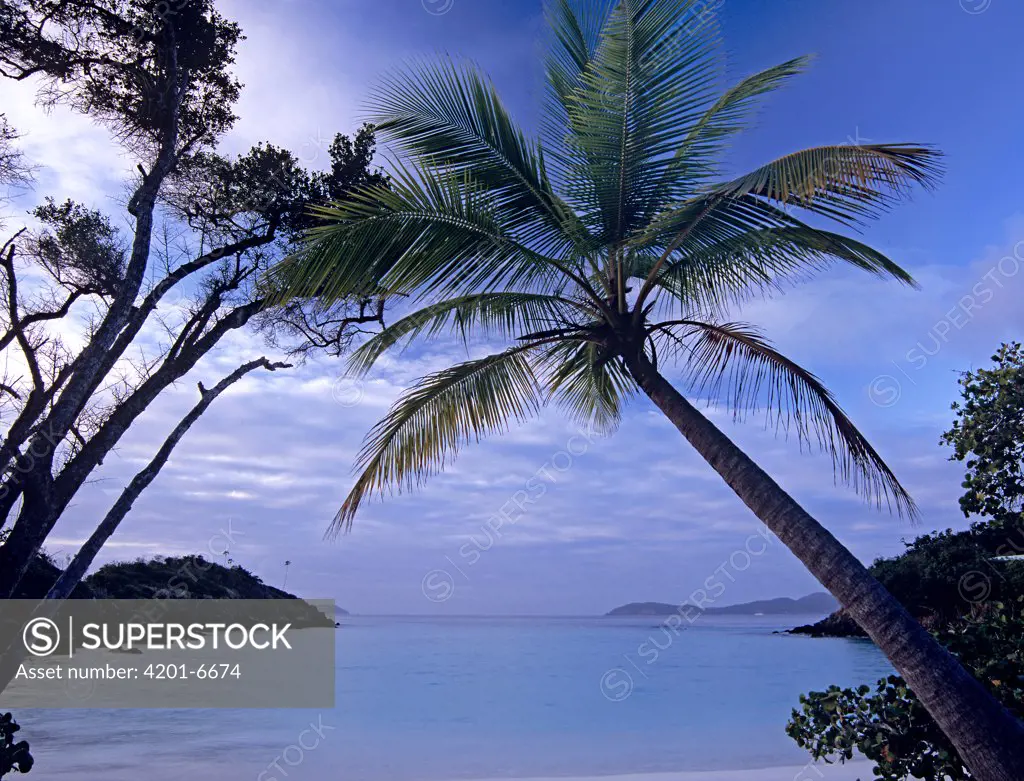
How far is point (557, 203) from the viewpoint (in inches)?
215

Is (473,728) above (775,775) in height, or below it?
above

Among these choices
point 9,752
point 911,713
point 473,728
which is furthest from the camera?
point 473,728

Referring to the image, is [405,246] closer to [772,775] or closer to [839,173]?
[839,173]

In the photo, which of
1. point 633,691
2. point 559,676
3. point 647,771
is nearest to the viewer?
point 647,771

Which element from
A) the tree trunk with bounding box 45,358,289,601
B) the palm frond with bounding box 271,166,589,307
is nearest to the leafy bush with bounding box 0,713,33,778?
the tree trunk with bounding box 45,358,289,601

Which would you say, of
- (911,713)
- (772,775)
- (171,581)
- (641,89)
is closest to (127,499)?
(641,89)

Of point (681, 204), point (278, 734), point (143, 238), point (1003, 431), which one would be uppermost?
point (143, 238)

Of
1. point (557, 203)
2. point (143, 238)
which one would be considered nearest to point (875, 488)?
point (557, 203)

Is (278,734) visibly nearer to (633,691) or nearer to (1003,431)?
(633,691)

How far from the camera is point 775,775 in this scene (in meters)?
9.56

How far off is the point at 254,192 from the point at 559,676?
19.5 meters

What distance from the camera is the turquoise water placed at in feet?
36.0

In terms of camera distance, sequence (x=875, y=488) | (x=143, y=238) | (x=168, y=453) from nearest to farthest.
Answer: (x=875, y=488) < (x=143, y=238) < (x=168, y=453)

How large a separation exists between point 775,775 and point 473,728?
7.31m
